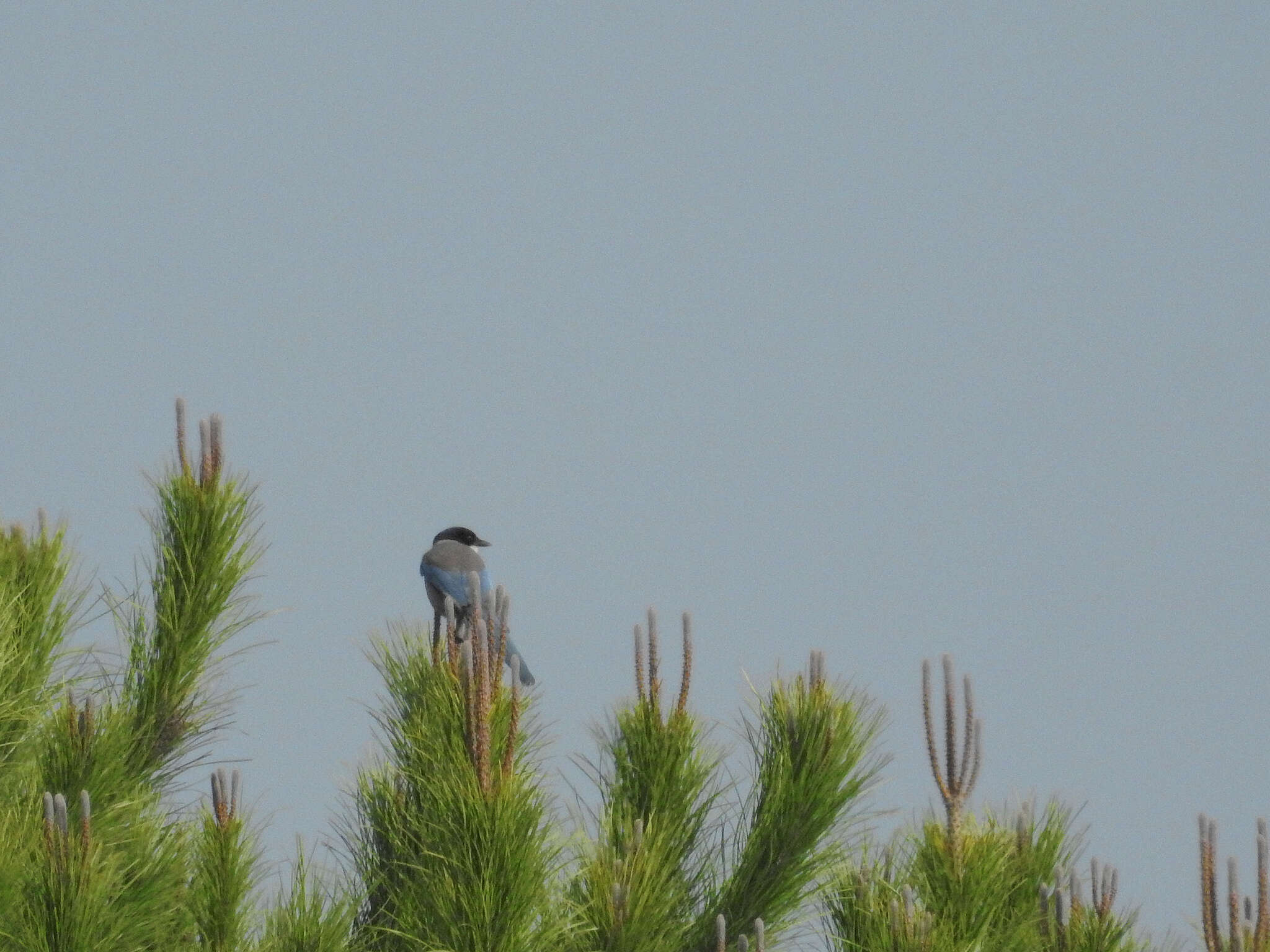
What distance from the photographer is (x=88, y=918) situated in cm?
489

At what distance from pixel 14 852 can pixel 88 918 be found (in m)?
0.49

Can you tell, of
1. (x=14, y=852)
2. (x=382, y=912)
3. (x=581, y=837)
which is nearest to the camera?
(x=14, y=852)

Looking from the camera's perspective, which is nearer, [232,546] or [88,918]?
[88,918]

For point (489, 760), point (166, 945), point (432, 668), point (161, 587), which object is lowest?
point (166, 945)

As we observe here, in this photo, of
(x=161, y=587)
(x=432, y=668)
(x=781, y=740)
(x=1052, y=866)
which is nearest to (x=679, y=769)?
(x=781, y=740)

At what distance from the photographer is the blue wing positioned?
6.17m

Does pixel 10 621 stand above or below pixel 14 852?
above

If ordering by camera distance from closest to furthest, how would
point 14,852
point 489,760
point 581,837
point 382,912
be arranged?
point 489,760 < point 14,852 < point 581,837 < point 382,912

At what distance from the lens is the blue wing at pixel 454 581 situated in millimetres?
6172

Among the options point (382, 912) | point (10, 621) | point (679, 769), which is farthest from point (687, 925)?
point (10, 621)

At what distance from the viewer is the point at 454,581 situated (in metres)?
6.22

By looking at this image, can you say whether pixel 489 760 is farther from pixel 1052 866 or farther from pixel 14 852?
pixel 1052 866

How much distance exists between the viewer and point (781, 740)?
242 inches

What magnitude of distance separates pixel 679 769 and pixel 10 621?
280 centimetres
